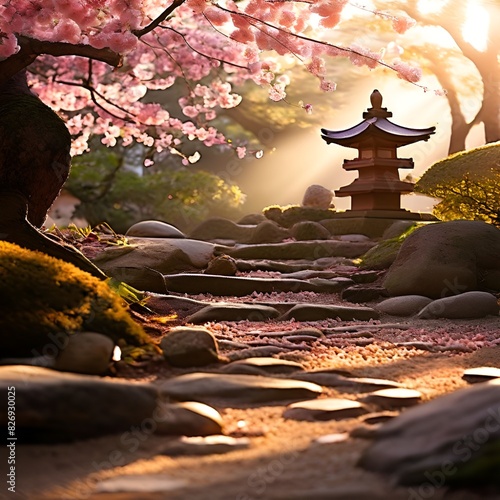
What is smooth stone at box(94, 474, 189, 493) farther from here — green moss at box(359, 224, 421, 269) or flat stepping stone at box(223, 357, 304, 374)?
green moss at box(359, 224, 421, 269)

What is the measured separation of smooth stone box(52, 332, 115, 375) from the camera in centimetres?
379

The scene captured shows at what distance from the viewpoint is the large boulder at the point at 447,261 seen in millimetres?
7836

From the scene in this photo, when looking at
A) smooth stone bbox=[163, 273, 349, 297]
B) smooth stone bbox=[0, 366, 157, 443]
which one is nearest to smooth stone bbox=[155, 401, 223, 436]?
smooth stone bbox=[0, 366, 157, 443]

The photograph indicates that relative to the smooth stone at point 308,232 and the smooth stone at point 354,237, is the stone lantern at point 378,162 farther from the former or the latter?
the smooth stone at point 308,232

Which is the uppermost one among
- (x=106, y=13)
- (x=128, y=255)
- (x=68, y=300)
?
(x=106, y=13)

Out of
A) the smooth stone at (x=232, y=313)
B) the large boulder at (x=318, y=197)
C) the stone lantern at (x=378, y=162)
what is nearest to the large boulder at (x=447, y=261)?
the smooth stone at (x=232, y=313)

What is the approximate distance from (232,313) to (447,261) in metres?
2.90

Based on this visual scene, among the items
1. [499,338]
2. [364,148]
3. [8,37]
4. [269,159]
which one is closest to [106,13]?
[8,37]

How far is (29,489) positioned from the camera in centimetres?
247

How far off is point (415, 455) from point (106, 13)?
585cm

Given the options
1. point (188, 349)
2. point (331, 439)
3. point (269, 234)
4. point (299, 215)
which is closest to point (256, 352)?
point (188, 349)

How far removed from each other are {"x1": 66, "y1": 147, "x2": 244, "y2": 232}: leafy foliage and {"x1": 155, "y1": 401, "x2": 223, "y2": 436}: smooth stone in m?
17.7

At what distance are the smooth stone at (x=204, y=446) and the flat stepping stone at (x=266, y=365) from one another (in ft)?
3.81

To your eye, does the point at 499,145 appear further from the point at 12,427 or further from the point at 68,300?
the point at 12,427
